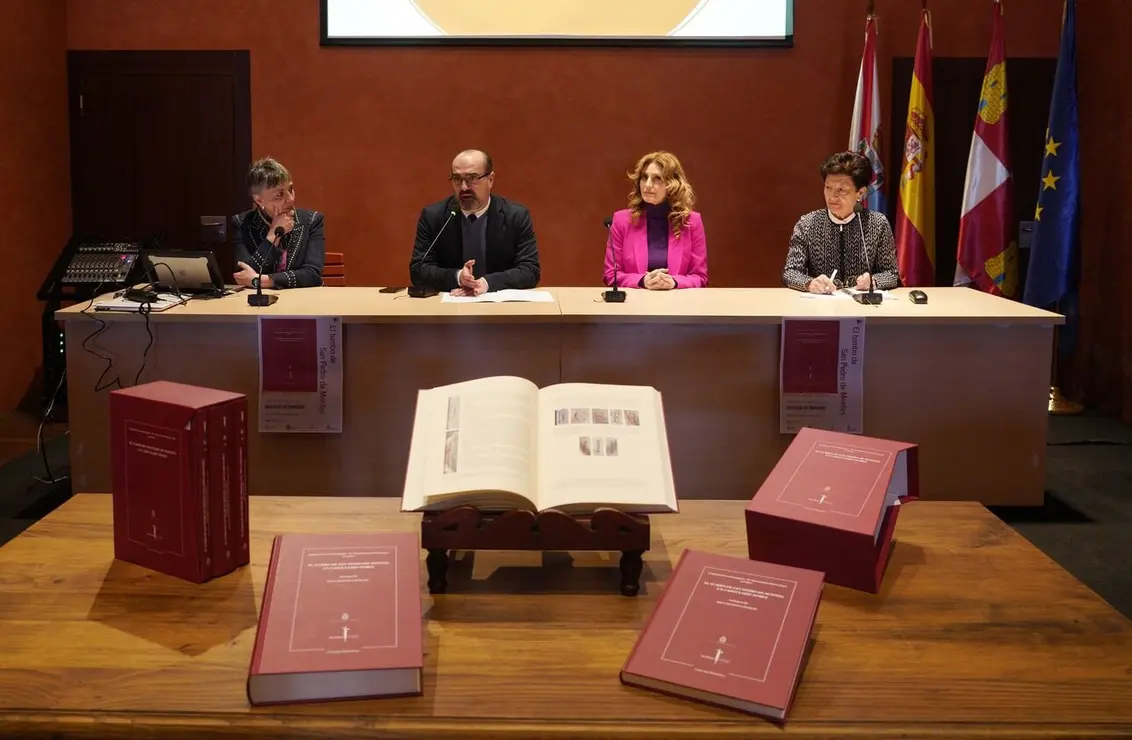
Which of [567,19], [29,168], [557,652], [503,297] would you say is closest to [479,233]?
[503,297]

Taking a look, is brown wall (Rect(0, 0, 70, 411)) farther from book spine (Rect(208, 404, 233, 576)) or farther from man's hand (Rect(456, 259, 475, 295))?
book spine (Rect(208, 404, 233, 576))

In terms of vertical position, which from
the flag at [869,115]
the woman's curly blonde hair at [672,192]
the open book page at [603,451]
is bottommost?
the open book page at [603,451]

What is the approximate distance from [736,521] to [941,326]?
6.49 ft

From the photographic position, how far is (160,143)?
17.4 feet

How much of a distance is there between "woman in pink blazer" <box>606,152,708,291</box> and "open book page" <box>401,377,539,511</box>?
2.80 m

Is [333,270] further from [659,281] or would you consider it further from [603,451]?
[603,451]

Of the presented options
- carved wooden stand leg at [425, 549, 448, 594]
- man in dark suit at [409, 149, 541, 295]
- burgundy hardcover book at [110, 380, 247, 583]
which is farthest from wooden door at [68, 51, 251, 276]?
carved wooden stand leg at [425, 549, 448, 594]

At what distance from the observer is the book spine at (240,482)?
122cm

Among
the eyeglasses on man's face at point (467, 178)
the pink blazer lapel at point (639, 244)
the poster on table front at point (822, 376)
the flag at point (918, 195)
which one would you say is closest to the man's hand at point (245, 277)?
the eyeglasses on man's face at point (467, 178)

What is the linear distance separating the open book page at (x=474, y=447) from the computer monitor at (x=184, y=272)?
228 centimetres

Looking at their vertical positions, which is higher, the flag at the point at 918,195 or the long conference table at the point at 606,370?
the flag at the point at 918,195

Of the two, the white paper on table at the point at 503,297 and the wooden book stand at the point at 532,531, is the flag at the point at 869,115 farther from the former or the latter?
the wooden book stand at the point at 532,531

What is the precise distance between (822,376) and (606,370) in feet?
2.14

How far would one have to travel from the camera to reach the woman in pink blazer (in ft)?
13.6
